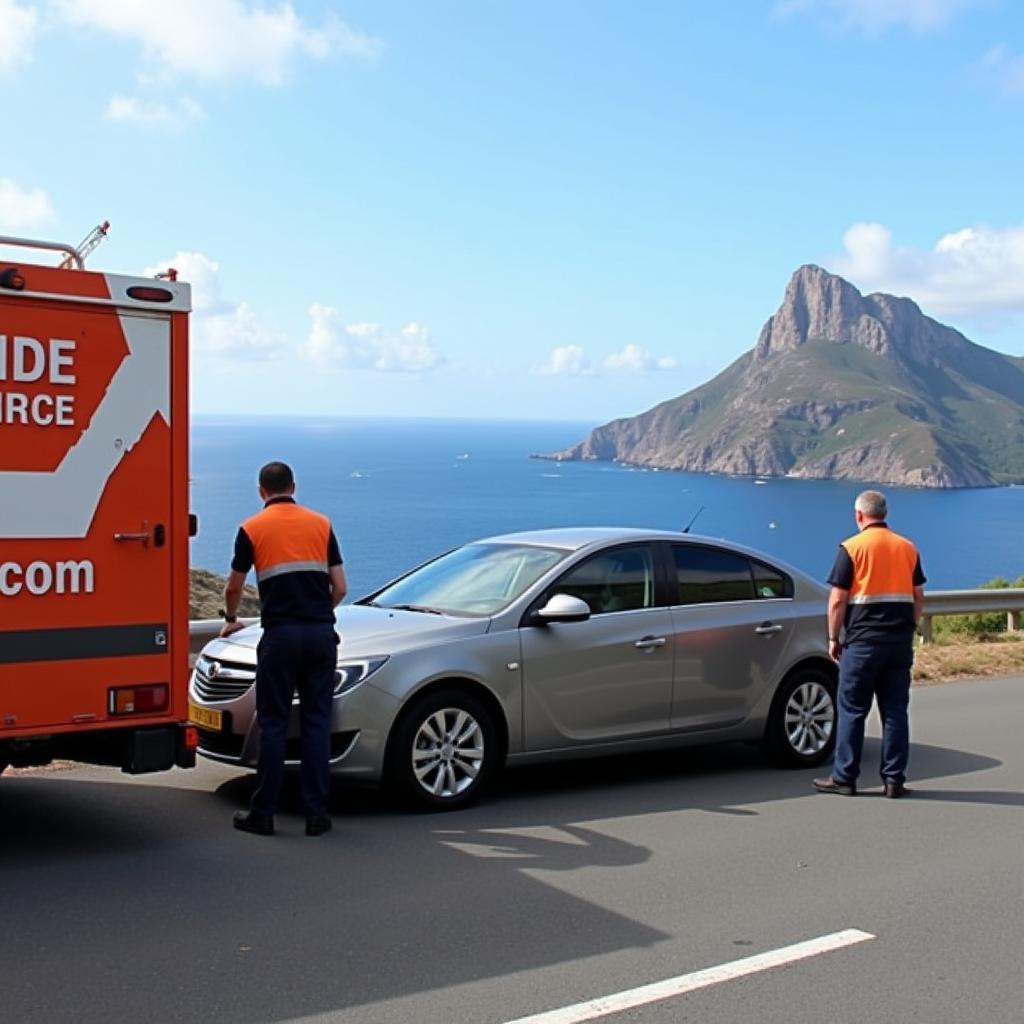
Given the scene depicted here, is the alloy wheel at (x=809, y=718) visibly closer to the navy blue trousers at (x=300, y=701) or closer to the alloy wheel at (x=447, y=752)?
the alloy wheel at (x=447, y=752)

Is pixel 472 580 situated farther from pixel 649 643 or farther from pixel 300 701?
pixel 300 701

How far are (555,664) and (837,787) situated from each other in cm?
196

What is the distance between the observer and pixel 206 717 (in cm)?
782

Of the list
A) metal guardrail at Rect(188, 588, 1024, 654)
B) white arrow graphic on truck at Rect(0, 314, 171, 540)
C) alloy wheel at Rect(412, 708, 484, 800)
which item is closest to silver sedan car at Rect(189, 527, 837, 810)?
alloy wheel at Rect(412, 708, 484, 800)

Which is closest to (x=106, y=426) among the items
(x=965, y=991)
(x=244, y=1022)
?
(x=244, y=1022)

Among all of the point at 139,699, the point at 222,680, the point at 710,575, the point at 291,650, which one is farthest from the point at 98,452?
the point at 710,575

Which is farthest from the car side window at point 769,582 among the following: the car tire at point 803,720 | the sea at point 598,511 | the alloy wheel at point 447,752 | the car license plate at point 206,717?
the sea at point 598,511

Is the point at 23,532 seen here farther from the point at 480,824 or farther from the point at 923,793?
the point at 923,793

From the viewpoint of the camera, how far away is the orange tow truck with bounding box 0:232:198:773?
6.36 m

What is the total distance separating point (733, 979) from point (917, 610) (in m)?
4.21

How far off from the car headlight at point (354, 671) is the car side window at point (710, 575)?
7.36ft

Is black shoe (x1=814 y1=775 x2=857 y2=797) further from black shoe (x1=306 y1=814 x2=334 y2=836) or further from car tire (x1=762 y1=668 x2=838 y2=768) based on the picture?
black shoe (x1=306 y1=814 x2=334 y2=836)

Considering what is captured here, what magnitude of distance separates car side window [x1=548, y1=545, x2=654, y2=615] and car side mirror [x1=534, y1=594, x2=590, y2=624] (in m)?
0.25

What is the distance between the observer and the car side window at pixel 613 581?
862cm
